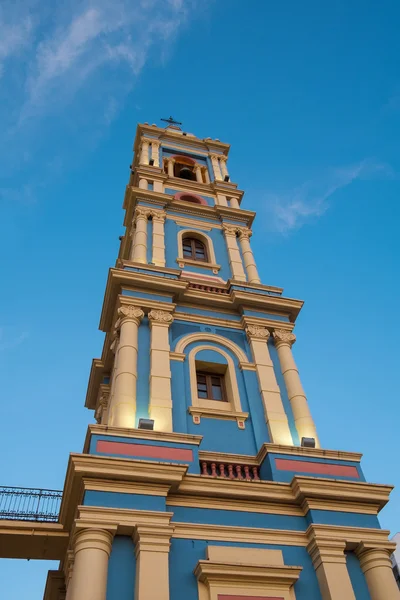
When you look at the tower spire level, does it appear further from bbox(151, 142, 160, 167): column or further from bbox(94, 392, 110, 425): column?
bbox(151, 142, 160, 167): column

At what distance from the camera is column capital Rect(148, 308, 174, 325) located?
18.0 meters

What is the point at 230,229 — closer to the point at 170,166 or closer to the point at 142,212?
the point at 142,212

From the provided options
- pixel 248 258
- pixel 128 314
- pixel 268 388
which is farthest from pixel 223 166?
pixel 268 388

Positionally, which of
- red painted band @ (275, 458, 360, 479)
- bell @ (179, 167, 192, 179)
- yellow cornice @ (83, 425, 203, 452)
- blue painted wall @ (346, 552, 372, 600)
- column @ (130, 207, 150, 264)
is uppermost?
bell @ (179, 167, 192, 179)

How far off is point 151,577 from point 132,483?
2011mm

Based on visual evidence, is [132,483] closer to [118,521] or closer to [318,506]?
[118,521]

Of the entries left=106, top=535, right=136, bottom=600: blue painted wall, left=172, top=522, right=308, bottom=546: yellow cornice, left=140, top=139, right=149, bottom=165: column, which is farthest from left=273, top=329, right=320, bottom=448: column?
left=140, top=139, right=149, bottom=165: column

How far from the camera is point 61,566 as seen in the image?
16359 millimetres

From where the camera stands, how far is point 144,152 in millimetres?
29344

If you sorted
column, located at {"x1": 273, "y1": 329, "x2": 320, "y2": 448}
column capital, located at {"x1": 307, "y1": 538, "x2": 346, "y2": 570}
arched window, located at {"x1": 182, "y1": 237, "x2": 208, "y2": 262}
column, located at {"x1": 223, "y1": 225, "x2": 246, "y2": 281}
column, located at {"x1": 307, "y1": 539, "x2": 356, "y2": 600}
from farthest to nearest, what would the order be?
arched window, located at {"x1": 182, "y1": 237, "x2": 208, "y2": 262} → column, located at {"x1": 223, "y1": 225, "x2": 246, "y2": 281} → column, located at {"x1": 273, "y1": 329, "x2": 320, "y2": 448} → column capital, located at {"x1": 307, "y1": 538, "x2": 346, "y2": 570} → column, located at {"x1": 307, "y1": 539, "x2": 356, "y2": 600}

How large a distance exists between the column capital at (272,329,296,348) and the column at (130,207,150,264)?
5.54 metres

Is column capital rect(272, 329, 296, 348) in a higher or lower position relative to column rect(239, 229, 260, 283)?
lower

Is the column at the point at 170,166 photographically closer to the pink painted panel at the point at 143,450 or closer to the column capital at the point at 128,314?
the column capital at the point at 128,314

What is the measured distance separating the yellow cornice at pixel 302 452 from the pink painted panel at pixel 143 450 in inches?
83.1
